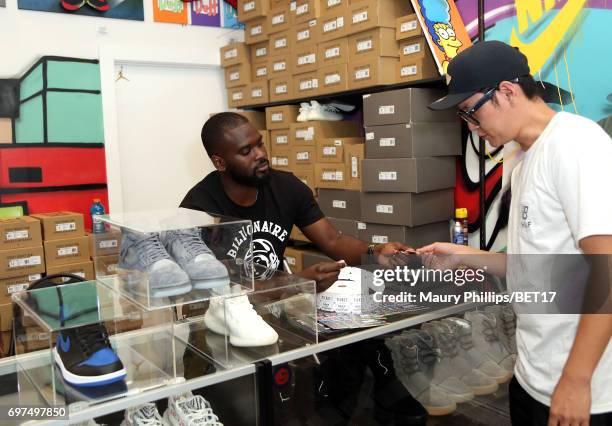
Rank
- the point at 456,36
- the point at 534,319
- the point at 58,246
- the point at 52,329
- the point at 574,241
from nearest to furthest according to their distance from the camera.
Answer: the point at 52,329
the point at 574,241
the point at 534,319
the point at 456,36
the point at 58,246

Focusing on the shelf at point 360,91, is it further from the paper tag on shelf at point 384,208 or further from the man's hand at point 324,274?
the man's hand at point 324,274

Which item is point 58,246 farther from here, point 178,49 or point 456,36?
point 456,36

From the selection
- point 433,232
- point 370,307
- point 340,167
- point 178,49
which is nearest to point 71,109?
point 178,49

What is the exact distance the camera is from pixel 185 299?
3.87 ft

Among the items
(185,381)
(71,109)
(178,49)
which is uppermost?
(178,49)

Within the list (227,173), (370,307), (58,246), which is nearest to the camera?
(370,307)

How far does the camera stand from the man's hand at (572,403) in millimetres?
1112

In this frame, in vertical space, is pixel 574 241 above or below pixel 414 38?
below

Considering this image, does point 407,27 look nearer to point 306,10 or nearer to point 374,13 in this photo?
point 374,13

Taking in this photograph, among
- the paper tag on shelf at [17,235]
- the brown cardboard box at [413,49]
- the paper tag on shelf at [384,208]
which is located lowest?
the paper tag on shelf at [17,235]

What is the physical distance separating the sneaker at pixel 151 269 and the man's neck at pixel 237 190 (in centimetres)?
86

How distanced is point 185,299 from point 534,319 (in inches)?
31.1

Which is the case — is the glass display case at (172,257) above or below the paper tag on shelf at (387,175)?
below

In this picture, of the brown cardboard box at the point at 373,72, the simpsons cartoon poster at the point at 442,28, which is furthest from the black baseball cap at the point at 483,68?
the brown cardboard box at the point at 373,72
